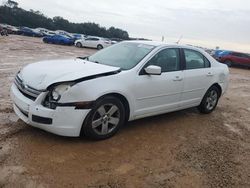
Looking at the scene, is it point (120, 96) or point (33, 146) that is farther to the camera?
point (120, 96)

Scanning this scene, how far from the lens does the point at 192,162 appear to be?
445 cm

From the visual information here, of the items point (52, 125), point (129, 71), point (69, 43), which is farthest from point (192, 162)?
point (69, 43)

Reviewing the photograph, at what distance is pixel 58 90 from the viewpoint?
432 cm

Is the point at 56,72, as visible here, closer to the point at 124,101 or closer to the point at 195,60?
the point at 124,101

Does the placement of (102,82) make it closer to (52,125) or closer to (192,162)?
(52,125)

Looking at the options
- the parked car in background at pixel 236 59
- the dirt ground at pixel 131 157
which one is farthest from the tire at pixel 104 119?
the parked car in background at pixel 236 59

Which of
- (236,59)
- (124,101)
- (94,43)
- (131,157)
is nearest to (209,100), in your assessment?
(124,101)

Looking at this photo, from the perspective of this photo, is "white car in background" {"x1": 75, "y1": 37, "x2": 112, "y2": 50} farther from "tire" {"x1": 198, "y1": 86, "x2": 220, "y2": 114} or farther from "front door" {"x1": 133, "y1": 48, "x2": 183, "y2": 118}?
"front door" {"x1": 133, "y1": 48, "x2": 183, "y2": 118}

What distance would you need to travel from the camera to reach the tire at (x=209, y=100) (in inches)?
272

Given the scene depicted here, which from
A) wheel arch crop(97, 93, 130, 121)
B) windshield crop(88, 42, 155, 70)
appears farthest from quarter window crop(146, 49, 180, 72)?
wheel arch crop(97, 93, 130, 121)

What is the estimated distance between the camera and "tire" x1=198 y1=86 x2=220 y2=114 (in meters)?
6.90

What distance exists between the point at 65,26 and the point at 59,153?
9452cm

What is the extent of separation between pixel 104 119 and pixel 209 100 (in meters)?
3.22

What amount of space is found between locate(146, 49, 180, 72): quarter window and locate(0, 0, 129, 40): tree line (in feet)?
268
